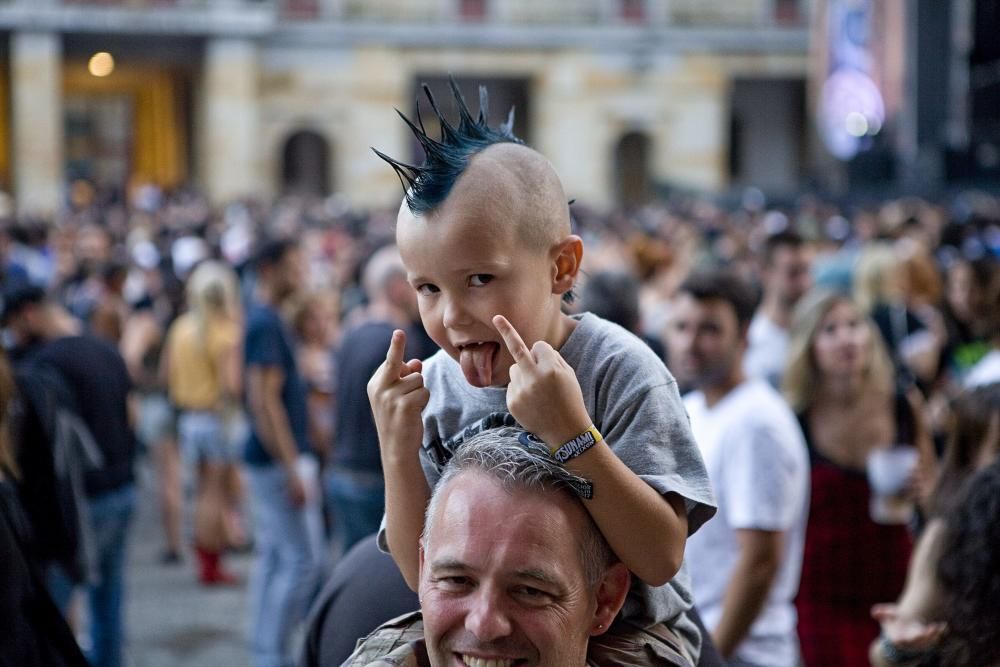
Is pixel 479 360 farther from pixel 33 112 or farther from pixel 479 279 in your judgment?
pixel 33 112

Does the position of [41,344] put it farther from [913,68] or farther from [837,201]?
[837,201]

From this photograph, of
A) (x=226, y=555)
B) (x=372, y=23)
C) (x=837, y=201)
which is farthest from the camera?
(x=372, y=23)

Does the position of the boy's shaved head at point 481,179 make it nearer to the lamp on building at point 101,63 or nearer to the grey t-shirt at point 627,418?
the grey t-shirt at point 627,418

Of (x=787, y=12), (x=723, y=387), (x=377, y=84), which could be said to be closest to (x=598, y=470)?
(x=723, y=387)

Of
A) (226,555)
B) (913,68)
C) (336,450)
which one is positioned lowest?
(226,555)

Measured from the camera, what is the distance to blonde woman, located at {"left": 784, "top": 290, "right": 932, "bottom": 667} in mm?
4840

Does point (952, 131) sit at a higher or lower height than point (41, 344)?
higher

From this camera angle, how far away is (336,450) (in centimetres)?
654

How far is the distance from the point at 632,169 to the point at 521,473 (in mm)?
42400

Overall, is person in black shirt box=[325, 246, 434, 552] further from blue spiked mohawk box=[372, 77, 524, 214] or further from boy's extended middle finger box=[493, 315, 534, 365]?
boy's extended middle finger box=[493, 315, 534, 365]

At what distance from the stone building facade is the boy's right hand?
34.4m

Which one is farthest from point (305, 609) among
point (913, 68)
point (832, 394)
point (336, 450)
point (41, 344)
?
point (913, 68)

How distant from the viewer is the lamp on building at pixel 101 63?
36031 mm

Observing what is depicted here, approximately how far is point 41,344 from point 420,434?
4.82 meters
